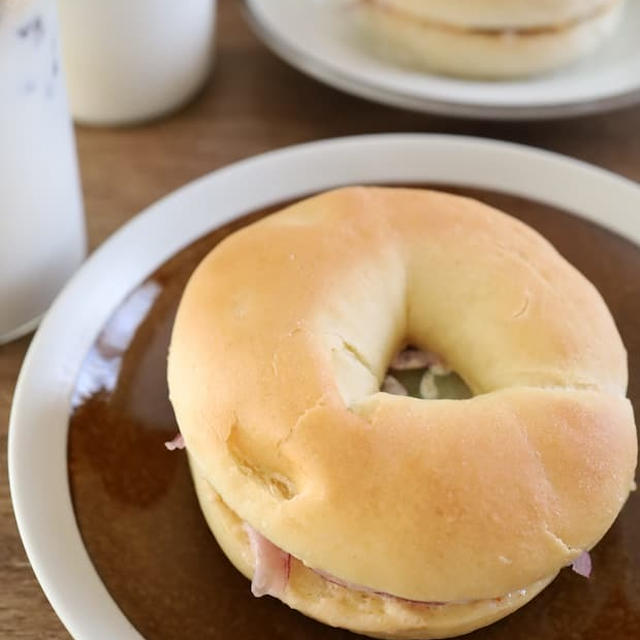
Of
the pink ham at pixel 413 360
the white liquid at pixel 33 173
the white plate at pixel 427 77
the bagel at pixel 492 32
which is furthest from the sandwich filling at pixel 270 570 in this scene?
the bagel at pixel 492 32

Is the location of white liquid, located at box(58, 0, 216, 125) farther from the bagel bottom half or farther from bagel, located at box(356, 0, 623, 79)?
the bagel bottom half

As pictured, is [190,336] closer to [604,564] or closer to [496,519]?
[496,519]

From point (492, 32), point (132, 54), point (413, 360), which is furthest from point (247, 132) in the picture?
point (413, 360)

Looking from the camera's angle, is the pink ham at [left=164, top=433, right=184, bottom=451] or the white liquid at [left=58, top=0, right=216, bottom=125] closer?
the pink ham at [left=164, top=433, right=184, bottom=451]

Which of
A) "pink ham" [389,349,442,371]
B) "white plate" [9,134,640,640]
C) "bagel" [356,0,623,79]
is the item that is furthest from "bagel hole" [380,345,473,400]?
"bagel" [356,0,623,79]

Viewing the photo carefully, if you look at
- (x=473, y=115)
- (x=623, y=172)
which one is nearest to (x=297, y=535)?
(x=473, y=115)
